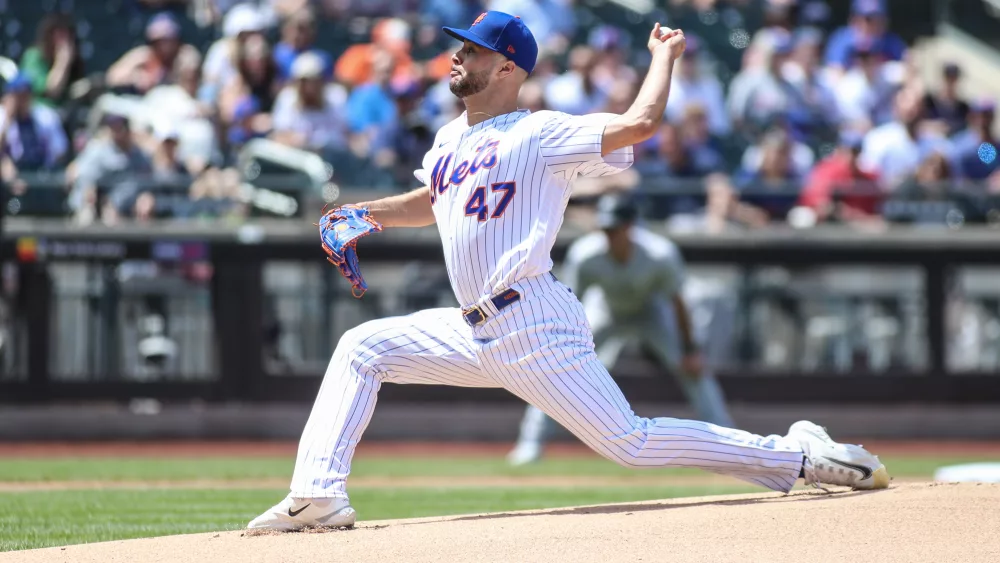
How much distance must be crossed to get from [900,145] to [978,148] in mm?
650

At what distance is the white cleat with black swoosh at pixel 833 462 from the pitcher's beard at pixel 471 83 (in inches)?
67.2

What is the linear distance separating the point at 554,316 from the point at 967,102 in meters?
10.1

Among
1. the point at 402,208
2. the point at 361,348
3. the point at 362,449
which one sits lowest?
the point at 362,449

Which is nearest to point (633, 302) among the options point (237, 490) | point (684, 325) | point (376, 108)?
point (684, 325)

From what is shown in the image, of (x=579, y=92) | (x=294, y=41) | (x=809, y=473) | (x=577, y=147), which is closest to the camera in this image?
(x=577, y=147)

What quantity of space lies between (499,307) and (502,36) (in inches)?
36.3

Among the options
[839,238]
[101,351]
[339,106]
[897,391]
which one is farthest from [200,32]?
[897,391]

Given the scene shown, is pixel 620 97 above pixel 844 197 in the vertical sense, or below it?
above

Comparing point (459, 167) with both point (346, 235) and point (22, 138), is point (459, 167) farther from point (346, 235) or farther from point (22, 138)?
point (22, 138)

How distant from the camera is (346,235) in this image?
495 cm

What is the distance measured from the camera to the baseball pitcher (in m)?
4.80

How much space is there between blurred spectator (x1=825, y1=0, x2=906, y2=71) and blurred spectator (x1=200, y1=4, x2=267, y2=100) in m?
5.62

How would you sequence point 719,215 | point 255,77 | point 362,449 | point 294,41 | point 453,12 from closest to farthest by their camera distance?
point 362,449
point 719,215
point 255,77
point 294,41
point 453,12

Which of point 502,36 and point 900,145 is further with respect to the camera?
point 900,145
